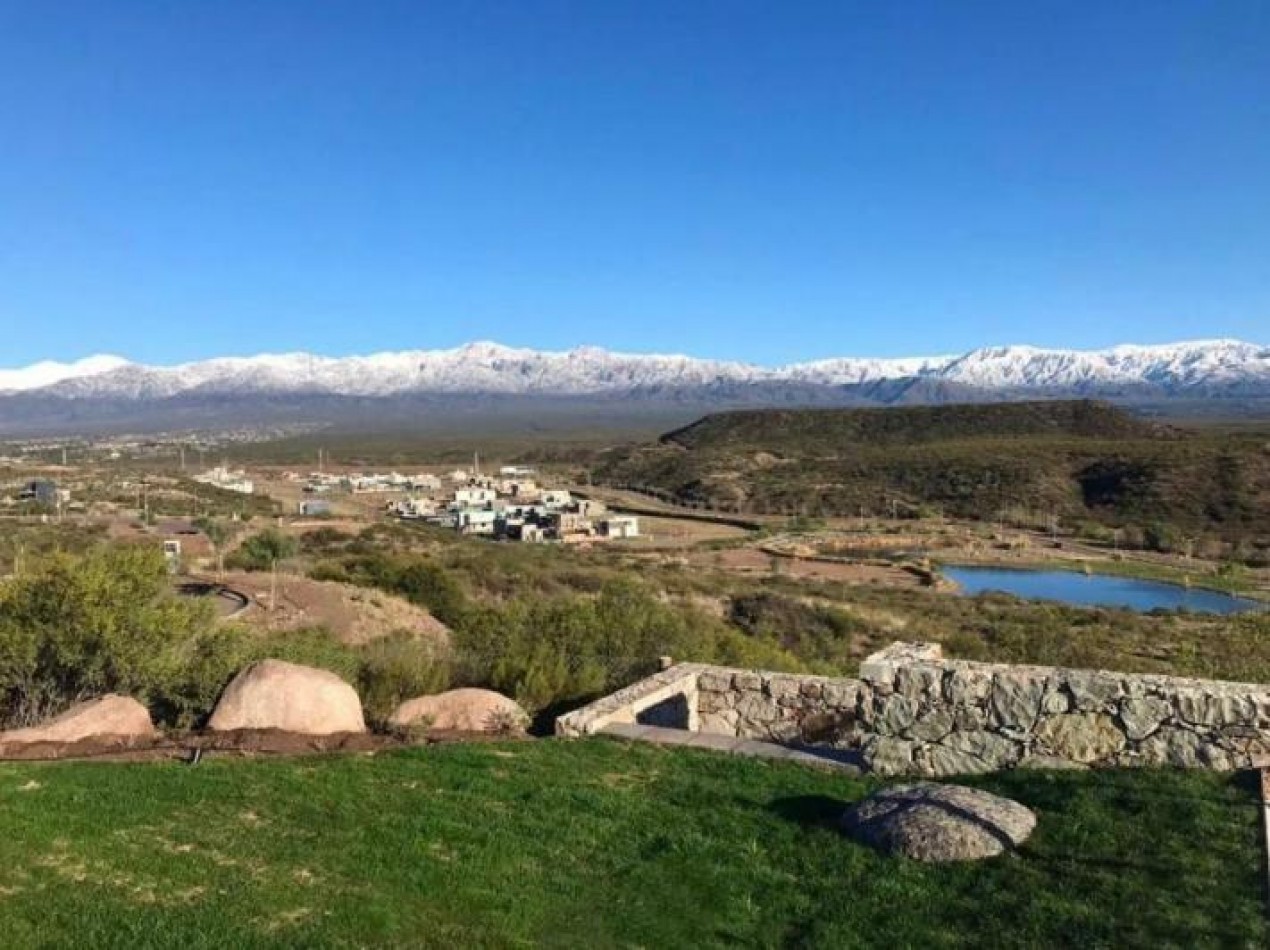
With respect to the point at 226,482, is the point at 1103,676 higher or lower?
higher

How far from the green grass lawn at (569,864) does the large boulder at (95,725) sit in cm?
160

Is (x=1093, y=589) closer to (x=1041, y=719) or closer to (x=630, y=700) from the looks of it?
(x=630, y=700)

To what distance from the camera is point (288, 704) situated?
12266mm

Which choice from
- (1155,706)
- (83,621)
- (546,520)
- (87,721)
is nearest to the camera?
(1155,706)

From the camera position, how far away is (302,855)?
7703mm

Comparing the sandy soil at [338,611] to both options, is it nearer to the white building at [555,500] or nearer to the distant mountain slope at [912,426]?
the white building at [555,500]

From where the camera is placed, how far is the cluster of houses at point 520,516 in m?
75.6

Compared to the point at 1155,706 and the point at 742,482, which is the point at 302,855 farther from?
the point at 742,482

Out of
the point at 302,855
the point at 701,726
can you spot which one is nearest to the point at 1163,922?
the point at 302,855

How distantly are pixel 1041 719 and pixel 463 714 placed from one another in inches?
268

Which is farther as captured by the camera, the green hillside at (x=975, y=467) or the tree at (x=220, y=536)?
the green hillside at (x=975, y=467)

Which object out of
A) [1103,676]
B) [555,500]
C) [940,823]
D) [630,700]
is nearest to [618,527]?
[555,500]

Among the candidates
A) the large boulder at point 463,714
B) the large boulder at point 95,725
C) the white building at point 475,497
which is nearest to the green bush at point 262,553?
the large boulder at point 95,725

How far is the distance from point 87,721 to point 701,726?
748cm
